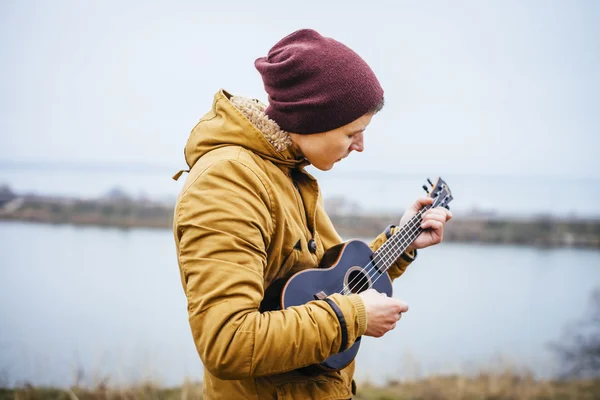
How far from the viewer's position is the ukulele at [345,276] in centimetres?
146

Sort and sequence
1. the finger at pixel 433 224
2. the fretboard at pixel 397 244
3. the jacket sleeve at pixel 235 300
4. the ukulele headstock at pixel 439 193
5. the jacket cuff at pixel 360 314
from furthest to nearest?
the ukulele headstock at pixel 439 193 < the finger at pixel 433 224 < the fretboard at pixel 397 244 < the jacket cuff at pixel 360 314 < the jacket sleeve at pixel 235 300

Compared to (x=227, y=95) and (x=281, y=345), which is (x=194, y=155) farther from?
(x=281, y=345)

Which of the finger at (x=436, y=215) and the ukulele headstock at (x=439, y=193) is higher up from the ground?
the ukulele headstock at (x=439, y=193)

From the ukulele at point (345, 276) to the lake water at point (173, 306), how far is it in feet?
7.54

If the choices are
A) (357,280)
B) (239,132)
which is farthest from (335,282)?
(239,132)

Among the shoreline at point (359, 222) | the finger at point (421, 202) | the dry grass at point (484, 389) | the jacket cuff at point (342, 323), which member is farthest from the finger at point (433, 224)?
the shoreline at point (359, 222)

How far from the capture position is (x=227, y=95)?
5.21 ft

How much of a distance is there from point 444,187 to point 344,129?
0.89 metres

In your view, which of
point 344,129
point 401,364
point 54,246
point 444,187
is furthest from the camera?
point 54,246

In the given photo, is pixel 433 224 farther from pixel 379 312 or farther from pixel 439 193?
pixel 379 312

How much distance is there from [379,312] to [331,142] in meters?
0.54

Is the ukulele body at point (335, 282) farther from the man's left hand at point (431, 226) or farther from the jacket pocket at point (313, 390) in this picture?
the man's left hand at point (431, 226)

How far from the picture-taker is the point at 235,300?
1188mm

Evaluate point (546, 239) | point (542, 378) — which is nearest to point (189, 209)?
point (542, 378)
